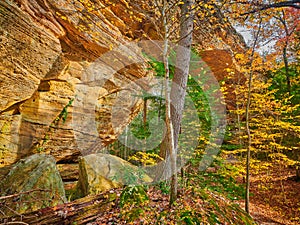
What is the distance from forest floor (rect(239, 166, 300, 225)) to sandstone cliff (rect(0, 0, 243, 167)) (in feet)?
17.0

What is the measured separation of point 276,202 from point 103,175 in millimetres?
7423

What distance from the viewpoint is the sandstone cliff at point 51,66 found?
15.2ft

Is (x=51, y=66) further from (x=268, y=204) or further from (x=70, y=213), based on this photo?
(x=268, y=204)

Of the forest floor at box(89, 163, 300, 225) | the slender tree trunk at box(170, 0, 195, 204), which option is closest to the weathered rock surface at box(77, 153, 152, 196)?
the forest floor at box(89, 163, 300, 225)

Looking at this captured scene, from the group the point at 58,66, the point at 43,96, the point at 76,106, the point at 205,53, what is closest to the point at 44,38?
the point at 58,66

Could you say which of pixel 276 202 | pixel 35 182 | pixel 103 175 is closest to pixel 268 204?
pixel 276 202

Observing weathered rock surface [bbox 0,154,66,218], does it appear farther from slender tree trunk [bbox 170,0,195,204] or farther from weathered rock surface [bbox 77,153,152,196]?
slender tree trunk [bbox 170,0,195,204]

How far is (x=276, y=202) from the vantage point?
304 inches

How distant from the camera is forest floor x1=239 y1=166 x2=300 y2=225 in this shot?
622 cm

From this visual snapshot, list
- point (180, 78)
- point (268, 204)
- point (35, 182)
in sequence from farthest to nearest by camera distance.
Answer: point (268, 204)
point (180, 78)
point (35, 182)

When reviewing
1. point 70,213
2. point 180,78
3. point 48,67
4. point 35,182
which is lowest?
point 70,213

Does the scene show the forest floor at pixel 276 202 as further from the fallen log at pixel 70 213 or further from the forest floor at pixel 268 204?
the fallen log at pixel 70 213

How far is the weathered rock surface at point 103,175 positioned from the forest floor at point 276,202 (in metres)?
4.29

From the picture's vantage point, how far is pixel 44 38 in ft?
16.7
